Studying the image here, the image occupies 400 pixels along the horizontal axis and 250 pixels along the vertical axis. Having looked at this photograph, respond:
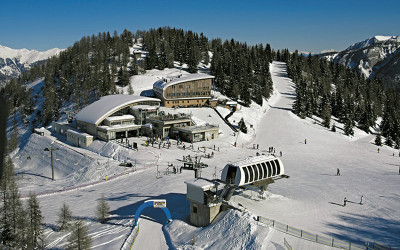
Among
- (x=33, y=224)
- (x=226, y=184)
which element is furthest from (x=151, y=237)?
(x=33, y=224)

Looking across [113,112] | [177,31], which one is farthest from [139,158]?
[177,31]

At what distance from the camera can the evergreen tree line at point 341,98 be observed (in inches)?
2709

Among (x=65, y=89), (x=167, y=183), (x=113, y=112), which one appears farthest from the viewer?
(x=65, y=89)

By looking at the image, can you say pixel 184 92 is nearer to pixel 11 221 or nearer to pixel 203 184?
pixel 203 184

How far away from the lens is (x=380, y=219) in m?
22.6

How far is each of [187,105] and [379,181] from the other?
4199cm

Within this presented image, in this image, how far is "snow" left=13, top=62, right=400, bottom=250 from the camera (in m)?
20.2

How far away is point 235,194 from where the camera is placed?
26.7 meters

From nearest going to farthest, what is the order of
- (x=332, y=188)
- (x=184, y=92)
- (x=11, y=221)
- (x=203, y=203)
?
(x=11, y=221)
(x=203, y=203)
(x=332, y=188)
(x=184, y=92)

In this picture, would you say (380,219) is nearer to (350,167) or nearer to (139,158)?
(350,167)

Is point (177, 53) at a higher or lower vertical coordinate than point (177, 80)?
higher

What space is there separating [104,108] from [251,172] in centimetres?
3588

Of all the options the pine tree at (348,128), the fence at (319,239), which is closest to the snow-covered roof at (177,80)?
the pine tree at (348,128)

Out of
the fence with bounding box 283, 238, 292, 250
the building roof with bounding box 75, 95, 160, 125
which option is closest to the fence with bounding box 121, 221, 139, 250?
the fence with bounding box 283, 238, 292, 250
